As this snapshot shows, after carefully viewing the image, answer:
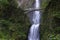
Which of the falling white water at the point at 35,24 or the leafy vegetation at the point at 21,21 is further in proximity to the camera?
the falling white water at the point at 35,24

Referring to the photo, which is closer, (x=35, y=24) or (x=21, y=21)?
(x=21, y=21)

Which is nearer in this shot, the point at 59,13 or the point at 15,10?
the point at 59,13

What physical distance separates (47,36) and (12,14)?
2.43m

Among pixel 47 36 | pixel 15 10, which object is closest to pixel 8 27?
pixel 15 10

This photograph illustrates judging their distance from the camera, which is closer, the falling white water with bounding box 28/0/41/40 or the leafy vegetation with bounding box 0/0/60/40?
the leafy vegetation with bounding box 0/0/60/40

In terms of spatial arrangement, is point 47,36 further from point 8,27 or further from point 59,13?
point 8,27

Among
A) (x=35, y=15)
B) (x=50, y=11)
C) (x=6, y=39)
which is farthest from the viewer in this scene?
(x=35, y=15)

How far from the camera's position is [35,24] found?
11844 mm

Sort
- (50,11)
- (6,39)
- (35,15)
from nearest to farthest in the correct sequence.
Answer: (6,39) < (50,11) < (35,15)

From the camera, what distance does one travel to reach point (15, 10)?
448 inches

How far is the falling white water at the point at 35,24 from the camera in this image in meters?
11.5

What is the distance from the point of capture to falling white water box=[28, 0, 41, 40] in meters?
11.5

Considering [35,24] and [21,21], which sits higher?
[21,21]

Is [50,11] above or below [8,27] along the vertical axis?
above
